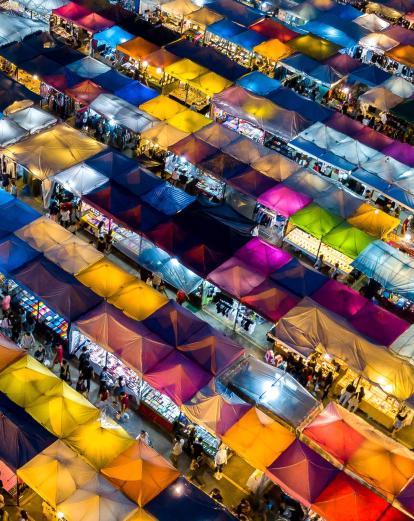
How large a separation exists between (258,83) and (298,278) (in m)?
11.9

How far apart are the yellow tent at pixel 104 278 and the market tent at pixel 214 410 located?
4244 mm

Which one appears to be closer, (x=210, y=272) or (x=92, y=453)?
(x=92, y=453)

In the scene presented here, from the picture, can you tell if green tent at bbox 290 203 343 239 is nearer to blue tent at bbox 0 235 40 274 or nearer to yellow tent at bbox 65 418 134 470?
blue tent at bbox 0 235 40 274

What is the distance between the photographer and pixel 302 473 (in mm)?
16922

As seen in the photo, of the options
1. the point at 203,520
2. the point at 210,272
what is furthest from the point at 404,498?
the point at 210,272

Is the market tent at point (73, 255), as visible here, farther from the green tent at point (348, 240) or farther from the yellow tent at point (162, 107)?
the yellow tent at point (162, 107)

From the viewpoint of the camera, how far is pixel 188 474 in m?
18.2

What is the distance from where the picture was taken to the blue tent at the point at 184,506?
1560cm

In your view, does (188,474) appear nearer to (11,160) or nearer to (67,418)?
(67,418)

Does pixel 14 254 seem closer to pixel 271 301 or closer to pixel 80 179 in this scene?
pixel 80 179

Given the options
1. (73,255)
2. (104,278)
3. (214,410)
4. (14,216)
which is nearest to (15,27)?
(14,216)

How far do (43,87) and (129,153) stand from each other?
15.1 feet

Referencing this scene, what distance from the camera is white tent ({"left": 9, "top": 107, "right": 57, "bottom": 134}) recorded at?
26047 millimetres

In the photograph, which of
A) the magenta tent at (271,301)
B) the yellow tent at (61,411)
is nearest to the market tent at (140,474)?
the yellow tent at (61,411)
